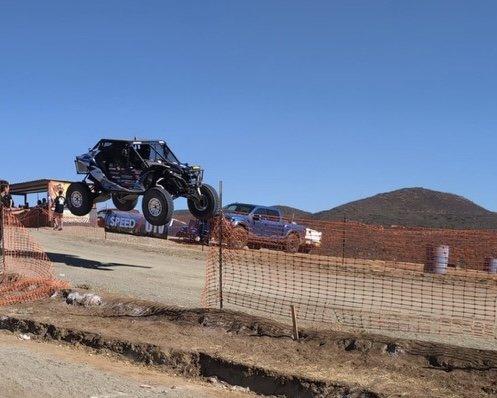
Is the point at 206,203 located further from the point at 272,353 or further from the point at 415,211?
the point at 415,211

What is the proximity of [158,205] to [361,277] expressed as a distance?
6.16m

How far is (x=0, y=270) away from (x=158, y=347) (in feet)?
29.0

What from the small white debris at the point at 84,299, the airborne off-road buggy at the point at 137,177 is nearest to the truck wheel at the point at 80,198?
the airborne off-road buggy at the point at 137,177

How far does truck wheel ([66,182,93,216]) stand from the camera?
18.6 m

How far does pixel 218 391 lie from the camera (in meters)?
7.66

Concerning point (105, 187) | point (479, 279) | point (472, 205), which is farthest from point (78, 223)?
point (472, 205)

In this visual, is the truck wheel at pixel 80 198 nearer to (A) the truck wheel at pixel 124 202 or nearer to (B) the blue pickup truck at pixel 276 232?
(A) the truck wheel at pixel 124 202

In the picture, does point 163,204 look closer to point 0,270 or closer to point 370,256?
point 0,270

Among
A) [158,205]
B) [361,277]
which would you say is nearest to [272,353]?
[158,205]

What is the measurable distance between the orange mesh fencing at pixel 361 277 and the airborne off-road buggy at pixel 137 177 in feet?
4.73

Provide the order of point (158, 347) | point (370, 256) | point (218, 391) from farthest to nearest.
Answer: point (370, 256)
point (158, 347)
point (218, 391)

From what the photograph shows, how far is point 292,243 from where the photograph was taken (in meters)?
22.4

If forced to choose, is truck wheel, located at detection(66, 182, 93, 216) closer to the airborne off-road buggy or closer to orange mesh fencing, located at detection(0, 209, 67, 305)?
the airborne off-road buggy

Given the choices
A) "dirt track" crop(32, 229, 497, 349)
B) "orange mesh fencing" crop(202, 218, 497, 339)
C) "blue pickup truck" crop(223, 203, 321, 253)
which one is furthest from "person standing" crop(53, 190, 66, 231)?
"orange mesh fencing" crop(202, 218, 497, 339)
